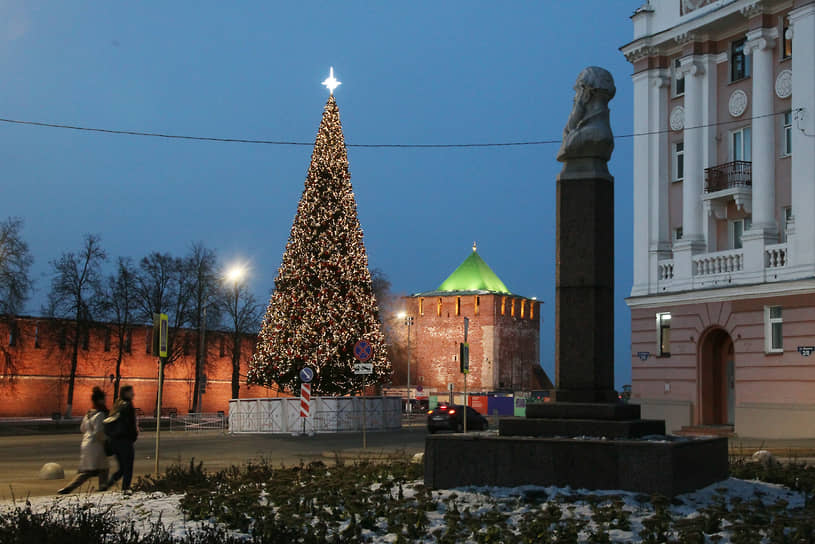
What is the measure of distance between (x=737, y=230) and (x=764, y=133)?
12.0ft

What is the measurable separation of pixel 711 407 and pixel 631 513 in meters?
25.9

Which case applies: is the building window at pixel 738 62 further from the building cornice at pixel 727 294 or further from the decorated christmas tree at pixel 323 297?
the decorated christmas tree at pixel 323 297

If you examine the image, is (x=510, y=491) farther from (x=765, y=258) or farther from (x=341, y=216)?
(x=341, y=216)

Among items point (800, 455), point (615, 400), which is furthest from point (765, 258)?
point (615, 400)

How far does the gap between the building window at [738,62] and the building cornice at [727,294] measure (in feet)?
24.5

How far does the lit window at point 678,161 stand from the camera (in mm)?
37688

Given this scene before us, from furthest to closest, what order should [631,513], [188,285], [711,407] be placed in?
1. [188,285]
2. [711,407]
3. [631,513]

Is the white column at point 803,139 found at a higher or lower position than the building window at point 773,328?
higher

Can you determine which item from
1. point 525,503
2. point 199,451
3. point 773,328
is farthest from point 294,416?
point 525,503

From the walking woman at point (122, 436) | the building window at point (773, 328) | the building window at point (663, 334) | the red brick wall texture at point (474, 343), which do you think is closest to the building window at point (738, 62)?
the building window at point (773, 328)

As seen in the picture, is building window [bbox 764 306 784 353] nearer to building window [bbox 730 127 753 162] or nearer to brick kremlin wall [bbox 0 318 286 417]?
building window [bbox 730 127 753 162]

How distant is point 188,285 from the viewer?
6794 centimetres

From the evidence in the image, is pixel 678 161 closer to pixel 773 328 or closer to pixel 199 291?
pixel 773 328

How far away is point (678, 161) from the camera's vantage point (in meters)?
37.9
